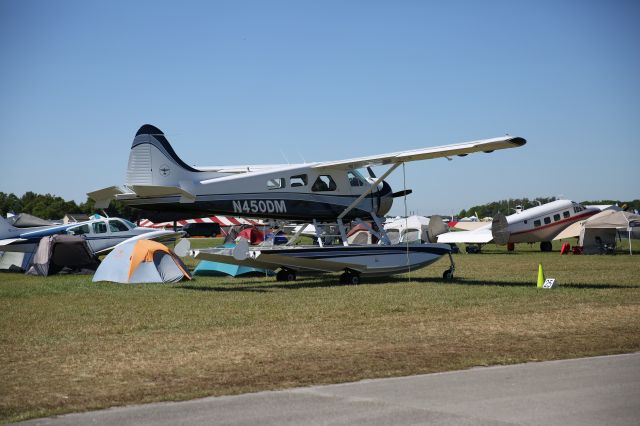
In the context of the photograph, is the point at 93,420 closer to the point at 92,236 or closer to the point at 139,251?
the point at 139,251

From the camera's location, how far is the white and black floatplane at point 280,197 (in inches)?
760

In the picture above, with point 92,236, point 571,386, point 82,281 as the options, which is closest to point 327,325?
point 571,386

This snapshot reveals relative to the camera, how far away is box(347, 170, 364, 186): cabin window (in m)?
21.2

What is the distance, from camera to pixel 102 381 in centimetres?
809

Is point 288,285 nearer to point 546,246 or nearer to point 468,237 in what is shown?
point 468,237

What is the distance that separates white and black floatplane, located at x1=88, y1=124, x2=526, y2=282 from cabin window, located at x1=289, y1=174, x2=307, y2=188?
0.09 feet

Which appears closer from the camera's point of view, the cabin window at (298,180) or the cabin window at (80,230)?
the cabin window at (298,180)

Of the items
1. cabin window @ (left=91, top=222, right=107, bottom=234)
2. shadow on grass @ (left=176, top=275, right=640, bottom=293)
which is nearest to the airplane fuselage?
shadow on grass @ (left=176, top=275, right=640, bottom=293)

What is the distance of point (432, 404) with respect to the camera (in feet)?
22.5

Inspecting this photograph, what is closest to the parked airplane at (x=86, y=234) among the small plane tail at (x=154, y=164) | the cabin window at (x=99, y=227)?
the cabin window at (x=99, y=227)

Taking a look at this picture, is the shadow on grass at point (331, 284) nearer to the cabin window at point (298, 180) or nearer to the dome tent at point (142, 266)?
the dome tent at point (142, 266)

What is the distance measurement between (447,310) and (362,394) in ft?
22.5

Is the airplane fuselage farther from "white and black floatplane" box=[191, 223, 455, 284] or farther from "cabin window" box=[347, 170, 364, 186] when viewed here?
"cabin window" box=[347, 170, 364, 186]

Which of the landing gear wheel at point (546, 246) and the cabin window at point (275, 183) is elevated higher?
the cabin window at point (275, 183)
